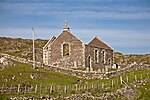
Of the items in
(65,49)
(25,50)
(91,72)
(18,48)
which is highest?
(18,48)

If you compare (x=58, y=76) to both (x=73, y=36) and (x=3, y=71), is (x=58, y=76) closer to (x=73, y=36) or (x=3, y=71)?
(x=3, y=71)

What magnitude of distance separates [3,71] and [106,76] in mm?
17524

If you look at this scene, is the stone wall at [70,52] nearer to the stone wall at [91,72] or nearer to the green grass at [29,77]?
the stone wall at [91,72]

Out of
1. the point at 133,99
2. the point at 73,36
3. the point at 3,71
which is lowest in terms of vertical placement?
the point at 133,99

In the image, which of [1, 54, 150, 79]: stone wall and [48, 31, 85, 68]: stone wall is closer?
[1, 54, 150, 79]: stone wall

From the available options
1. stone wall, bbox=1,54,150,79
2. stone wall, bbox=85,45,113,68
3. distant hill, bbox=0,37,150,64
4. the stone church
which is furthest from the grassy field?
distant hill, bbox=0,37,150,64

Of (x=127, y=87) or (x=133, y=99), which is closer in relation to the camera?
(x=133, y=99)

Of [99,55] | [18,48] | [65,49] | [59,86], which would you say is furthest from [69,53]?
[18,48]

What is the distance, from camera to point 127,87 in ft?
180

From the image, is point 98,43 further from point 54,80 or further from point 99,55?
point 54,80

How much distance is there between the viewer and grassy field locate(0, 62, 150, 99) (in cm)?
5358

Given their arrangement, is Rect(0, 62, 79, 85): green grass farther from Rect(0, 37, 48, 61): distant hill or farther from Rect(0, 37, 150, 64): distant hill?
Rect(0, 37, 150, 64): distant hill

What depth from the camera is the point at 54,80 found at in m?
63.4

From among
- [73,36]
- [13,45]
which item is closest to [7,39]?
[13,45]
